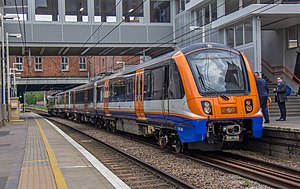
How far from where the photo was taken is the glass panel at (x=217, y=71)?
10898mm

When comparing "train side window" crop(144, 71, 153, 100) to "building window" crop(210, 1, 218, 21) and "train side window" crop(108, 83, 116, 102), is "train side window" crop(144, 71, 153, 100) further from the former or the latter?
"building window" crop(210, 1, 218, 21)

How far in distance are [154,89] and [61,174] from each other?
5.07 meters

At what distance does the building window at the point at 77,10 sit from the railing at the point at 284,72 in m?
A: 13.5

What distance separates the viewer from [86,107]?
27734 millimetres

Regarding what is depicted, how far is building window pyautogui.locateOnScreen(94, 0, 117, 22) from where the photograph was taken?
3111 centimetres

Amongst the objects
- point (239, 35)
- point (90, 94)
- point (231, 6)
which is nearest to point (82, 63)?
point (90, 94)

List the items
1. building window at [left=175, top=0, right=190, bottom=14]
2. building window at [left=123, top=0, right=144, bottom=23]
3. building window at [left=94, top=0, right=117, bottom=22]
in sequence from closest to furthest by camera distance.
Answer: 1. building window at [left=94, top=0, right=117, bottom=22]
2. building window at [left=123, top=0, right=144, bottom=23]
3. building window at [left=175, top=0, right=190, bottom=14]

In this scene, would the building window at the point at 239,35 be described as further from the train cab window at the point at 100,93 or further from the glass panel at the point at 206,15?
the train cab window at the point at 100,93

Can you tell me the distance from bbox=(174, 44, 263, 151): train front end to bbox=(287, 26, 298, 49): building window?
478 inches

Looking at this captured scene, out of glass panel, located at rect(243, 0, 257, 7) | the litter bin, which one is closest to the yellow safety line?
glass panel, located at rect(243, 0, 257, 7)

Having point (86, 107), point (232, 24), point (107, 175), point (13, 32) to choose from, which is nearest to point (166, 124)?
point (107, 175)

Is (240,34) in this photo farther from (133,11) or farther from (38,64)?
(38,64)

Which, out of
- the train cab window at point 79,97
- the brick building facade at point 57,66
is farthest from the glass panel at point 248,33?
the brick building facade at point 57,66

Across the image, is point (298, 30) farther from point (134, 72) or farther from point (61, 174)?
point (61, 174)
